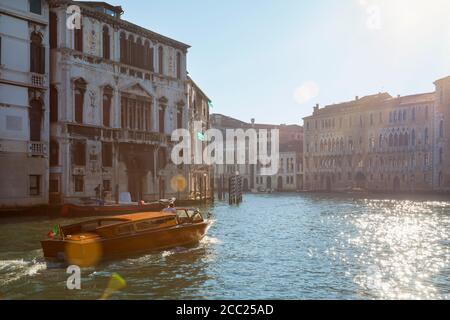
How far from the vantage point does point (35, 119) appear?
91.4 feet

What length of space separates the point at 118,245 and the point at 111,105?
19857 millimetres

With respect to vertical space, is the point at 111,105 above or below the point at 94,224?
above

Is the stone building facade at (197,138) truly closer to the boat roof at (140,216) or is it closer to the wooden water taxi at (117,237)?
the wooden water taxi at (117,237)

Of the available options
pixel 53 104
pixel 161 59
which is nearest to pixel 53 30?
pixel 53 104

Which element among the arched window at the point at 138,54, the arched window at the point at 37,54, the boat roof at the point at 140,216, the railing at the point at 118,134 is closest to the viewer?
the boat roof at the point at 140,216

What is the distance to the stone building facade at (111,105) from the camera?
95.4ft

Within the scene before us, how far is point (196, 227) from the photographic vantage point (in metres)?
16.6

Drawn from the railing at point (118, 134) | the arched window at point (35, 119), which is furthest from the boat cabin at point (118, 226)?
the railing at point (118, 134)

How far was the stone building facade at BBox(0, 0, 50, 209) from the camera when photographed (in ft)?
85.9

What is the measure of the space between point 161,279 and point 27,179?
59.5ft

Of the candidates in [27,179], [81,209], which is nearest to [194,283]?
[81,209]

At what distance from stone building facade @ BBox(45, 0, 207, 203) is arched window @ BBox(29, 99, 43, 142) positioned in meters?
1.02

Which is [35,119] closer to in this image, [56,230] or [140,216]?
[140,216]
